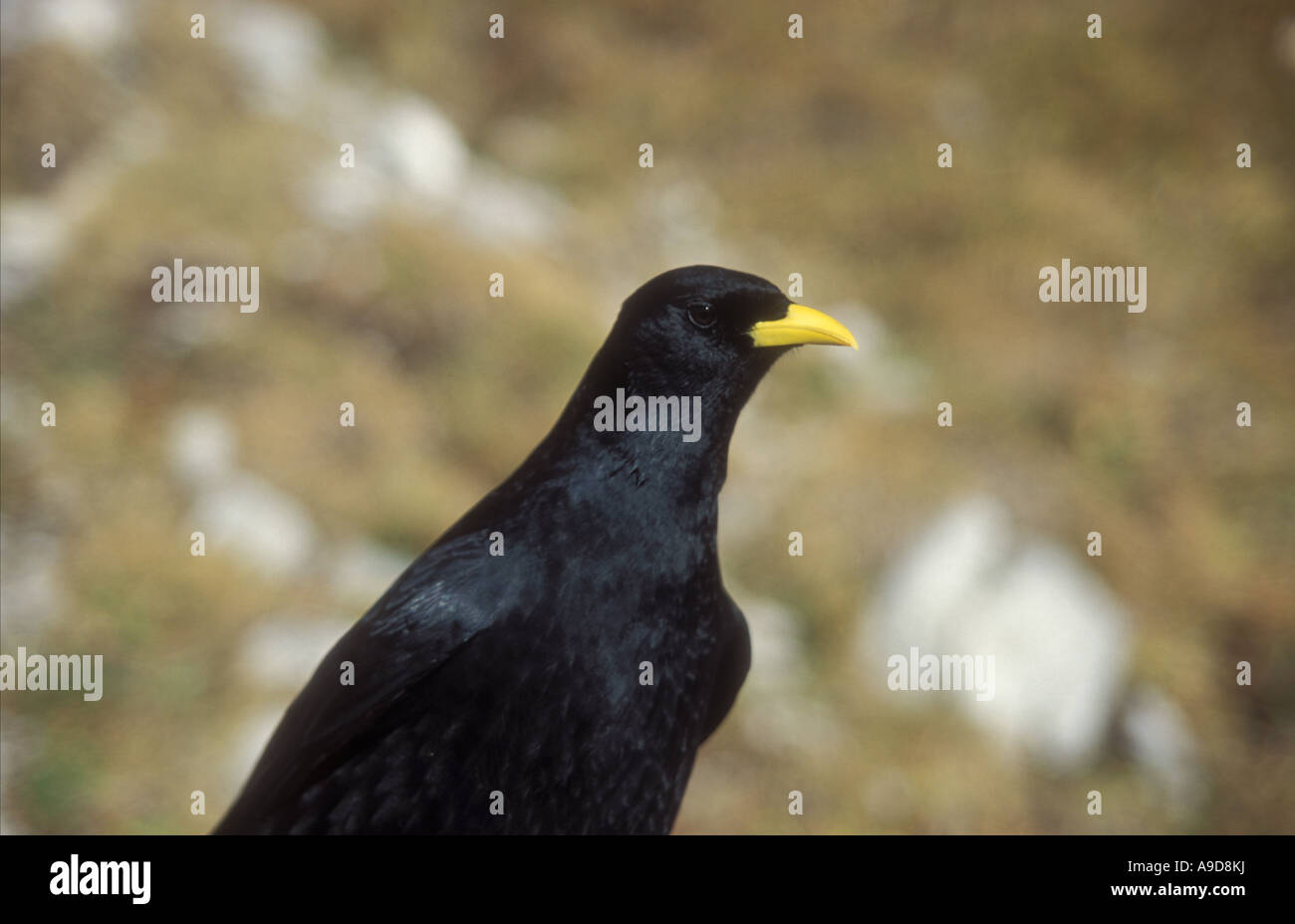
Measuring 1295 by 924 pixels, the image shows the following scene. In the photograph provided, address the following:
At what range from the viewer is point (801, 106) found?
676cm

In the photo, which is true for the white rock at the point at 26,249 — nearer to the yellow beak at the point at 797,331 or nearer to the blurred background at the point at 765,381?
the blurred background at the point at 765,381

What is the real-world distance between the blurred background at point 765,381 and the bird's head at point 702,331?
2875 millimetres

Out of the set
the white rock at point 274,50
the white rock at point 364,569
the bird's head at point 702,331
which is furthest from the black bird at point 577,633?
the white rock at point 274,50

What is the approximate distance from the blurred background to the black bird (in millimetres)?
2512

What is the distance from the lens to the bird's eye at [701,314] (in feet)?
5.75

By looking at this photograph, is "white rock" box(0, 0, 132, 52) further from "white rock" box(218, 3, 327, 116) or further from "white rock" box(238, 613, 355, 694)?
"white rock" box(238, 613, 355, 694)

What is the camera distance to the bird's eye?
175cm

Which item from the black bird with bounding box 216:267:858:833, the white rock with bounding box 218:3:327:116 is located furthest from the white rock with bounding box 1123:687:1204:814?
the white rock with bounding box 218:3:327:116

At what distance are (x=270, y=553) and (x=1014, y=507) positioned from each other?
3580mm

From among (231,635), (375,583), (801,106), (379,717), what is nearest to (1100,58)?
(801,106)

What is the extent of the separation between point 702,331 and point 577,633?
551 mm

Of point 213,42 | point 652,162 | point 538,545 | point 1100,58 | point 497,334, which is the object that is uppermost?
point 213,42
